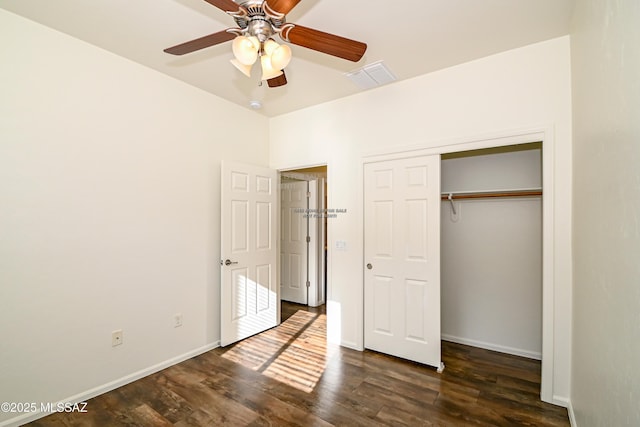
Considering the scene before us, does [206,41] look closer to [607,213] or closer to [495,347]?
[607,213]

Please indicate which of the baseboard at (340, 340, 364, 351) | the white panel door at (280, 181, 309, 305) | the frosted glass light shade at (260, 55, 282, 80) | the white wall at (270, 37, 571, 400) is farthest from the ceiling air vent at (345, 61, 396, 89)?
the baseboard at (340, 340, 364, 351)

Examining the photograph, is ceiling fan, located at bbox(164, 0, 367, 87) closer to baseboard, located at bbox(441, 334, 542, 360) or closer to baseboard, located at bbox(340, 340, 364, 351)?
baseboard, located at bbox(340, 340, 364, 351)

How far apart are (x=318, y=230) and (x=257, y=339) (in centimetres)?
200

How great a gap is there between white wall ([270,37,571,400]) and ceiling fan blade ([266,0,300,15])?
1.83 m

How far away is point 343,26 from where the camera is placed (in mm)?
2098

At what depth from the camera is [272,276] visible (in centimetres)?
380

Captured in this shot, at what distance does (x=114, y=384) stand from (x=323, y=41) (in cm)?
300

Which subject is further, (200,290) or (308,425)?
(200,290)

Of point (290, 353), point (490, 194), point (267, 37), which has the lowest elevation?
point (290, 353)

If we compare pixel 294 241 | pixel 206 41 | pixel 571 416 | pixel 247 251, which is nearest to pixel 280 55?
pixel 206 41

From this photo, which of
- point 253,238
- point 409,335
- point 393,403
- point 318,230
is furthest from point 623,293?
point 318,230

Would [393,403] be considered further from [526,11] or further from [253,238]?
[526,11]

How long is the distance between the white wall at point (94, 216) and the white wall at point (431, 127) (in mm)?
1293

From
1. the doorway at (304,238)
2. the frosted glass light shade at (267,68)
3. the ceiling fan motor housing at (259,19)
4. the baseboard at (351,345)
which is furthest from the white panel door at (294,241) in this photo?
the ceiling fan motor housing at (259,19)
